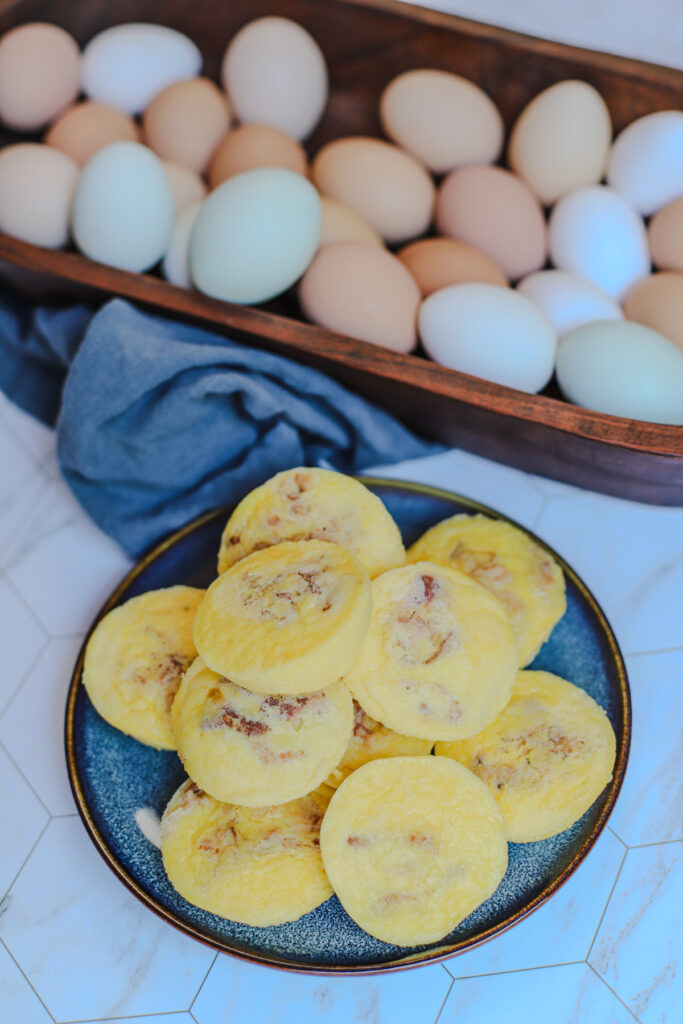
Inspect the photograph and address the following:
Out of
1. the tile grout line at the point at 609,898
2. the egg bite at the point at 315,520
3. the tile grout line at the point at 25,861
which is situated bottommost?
the tile grout line at the point at 25,861

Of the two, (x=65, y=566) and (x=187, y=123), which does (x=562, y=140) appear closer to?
(x=187, y=123)

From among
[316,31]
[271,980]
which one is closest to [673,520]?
[271,980]

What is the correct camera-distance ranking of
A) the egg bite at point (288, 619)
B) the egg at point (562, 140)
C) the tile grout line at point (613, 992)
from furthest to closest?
1. the egg at point (562, 140)
2. the tile grout line at point (613, 992)
3. the egg bite at point (288, 619)

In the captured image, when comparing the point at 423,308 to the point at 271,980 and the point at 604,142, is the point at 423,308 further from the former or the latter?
the point at 271,980

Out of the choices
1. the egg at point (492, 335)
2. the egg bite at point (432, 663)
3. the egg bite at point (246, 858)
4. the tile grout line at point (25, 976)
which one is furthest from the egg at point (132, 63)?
the tile grout line at point (25, 976)

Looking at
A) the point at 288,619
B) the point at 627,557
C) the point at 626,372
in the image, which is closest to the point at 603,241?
the point at 626,372

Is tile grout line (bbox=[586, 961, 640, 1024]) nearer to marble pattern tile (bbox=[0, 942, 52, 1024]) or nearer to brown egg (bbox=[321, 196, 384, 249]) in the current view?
marble pattern tile (bbox=[0, 942, 52, 1024])

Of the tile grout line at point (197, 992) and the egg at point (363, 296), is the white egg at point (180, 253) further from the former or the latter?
the tile grout line at point (197, 992)
